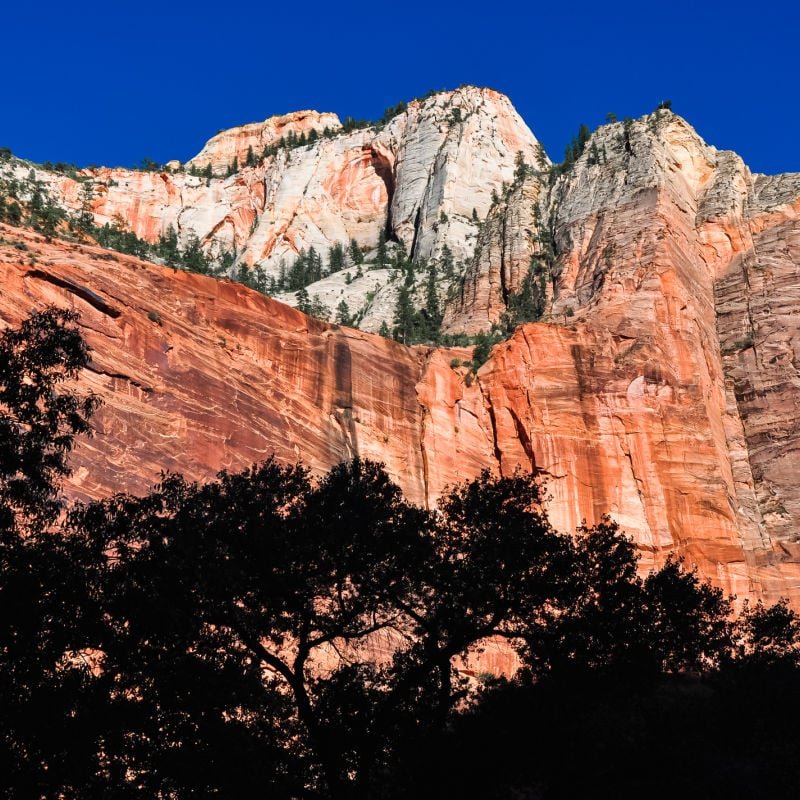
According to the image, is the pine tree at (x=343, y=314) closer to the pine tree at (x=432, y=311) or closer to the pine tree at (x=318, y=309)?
the pine tree at (x=318, y=309)

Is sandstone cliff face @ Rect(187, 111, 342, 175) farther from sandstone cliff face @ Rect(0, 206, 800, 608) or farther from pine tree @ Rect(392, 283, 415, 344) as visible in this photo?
sandstone cliff face @ Rect(0, 206, 800, 608)

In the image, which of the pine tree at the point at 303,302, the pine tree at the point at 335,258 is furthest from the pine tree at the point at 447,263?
the pine tree at the point at 303,302

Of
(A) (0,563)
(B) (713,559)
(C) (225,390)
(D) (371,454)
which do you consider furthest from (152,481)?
(B) (713,559)

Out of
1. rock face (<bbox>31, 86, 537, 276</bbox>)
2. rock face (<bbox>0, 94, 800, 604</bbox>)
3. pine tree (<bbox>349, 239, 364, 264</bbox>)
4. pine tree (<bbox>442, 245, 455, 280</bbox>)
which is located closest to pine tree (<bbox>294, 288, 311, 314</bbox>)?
rock face (<bbox>0, 94, 800, 604</bbox>)

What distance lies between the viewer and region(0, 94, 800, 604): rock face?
3822cm

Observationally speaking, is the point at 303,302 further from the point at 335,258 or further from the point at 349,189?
the point at 349,189

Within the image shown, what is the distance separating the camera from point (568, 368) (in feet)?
165

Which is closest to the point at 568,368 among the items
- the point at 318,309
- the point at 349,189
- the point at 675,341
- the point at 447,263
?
the point at 675,341

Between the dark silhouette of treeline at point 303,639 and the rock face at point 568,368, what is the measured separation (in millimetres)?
14369

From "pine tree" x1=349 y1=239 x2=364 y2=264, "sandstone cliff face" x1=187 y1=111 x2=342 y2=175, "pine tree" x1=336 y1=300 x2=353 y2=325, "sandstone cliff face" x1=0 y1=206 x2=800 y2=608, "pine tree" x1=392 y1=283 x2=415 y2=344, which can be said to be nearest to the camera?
"sandstone cliff face" x1=0 y1=206 x2=800 y2=608

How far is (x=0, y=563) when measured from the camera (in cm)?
1580

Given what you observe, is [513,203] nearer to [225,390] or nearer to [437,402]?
[437,402]

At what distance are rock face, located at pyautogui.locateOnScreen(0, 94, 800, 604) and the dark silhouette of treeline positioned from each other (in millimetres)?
14369

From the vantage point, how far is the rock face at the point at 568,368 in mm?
38219
